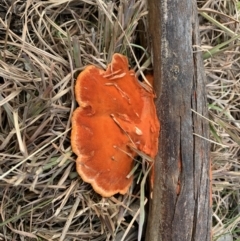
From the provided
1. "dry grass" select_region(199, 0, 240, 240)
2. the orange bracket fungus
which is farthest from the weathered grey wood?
"dry grass" select_region(199, 0, 240, 240)

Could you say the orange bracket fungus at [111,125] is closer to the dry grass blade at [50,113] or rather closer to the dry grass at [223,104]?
the dry grass blade at [50,113]

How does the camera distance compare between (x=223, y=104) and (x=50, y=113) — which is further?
(x=223, y=104)

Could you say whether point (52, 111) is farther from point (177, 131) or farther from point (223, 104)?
point (223, 104)

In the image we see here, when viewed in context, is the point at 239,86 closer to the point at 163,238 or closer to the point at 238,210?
the point at 238,210

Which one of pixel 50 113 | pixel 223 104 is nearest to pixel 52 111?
pixel 50 113

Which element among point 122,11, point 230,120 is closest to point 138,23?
point 122,11

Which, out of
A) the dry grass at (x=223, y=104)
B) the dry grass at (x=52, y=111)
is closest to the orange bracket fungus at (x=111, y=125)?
the dry grass at (x=52, y=111)
